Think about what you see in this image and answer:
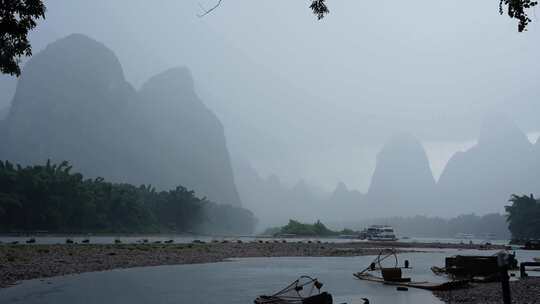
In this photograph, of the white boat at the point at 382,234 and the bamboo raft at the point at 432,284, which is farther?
the white boat at the point at 382,234

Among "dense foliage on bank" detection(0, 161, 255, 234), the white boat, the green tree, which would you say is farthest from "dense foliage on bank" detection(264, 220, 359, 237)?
the green tree

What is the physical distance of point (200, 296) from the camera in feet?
73.3

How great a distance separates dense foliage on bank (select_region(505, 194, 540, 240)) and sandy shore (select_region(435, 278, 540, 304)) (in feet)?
367

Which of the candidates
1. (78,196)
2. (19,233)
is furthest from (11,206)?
(78,196)

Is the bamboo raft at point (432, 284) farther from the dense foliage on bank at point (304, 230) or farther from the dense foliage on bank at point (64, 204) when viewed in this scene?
the dense foliage on bank at point (304, 230)

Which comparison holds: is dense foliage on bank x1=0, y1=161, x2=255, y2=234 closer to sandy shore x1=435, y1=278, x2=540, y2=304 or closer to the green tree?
the green tree

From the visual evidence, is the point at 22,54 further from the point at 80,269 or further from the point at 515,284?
the point at 515,284

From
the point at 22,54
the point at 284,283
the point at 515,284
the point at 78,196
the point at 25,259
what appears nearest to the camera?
the point at 22,54

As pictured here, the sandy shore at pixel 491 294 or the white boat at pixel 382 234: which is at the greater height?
the white boat at pixel 382 234

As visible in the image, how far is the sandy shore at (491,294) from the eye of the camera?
1984 centimetres

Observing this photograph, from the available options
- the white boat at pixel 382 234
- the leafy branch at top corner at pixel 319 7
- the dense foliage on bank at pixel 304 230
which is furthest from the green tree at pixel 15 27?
the dense foliage on bank at pixel 304 230

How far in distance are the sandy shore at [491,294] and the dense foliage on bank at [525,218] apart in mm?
111785

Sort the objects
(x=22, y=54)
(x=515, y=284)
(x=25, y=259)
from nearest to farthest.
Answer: (x=22, y=54), (x=515, y=284), (x=25, y=259)

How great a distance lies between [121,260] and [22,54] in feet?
86.3
